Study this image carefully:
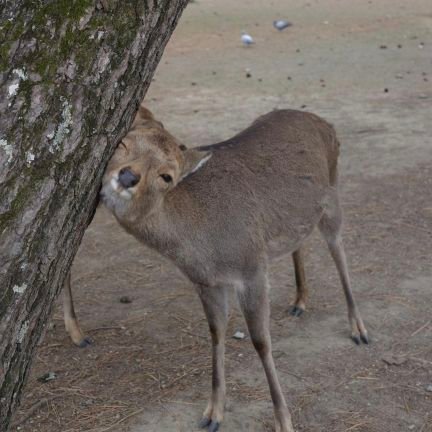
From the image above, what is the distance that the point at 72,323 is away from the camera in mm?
4320

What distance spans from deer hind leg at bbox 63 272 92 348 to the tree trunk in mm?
1966

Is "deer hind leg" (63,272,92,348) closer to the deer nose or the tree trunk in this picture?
the deer nose

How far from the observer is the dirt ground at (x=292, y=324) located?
12.1 feet

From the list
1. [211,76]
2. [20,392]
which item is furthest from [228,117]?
[20,392]

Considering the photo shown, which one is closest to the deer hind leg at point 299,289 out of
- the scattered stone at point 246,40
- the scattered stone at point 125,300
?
the scattered stone at point 125,300

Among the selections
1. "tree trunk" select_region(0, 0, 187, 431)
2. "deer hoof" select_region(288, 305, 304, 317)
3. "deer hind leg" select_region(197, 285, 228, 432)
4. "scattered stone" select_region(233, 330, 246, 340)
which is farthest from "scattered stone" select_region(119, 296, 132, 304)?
"tree trunk" select_region(0, 0, 187, 431)

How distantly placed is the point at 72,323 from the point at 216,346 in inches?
39.2

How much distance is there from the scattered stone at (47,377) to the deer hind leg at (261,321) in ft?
3.64

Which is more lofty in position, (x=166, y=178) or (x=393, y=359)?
(x=166, y=178)

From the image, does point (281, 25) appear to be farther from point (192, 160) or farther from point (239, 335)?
point (192, 160)

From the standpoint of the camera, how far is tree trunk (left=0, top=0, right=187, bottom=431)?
2.01m

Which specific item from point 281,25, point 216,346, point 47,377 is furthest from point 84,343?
point 281,25

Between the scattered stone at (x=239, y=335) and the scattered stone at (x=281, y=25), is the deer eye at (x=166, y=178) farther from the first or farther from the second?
the scattered stone at (x=281, y=25)

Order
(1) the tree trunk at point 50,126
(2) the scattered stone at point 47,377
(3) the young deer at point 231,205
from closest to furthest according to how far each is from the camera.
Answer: (1) the tree trunk at point 50,126 → (3) the young deer at point 231,205 → (2) the scattered stone at point 47,377
